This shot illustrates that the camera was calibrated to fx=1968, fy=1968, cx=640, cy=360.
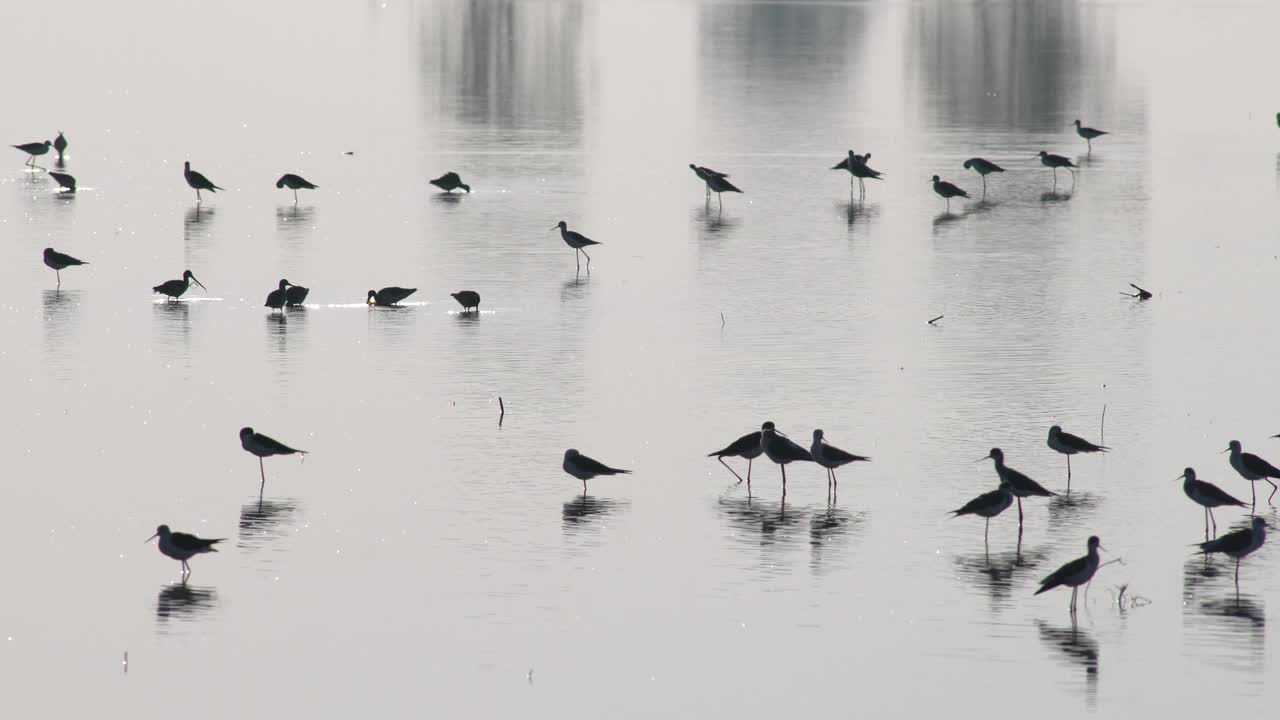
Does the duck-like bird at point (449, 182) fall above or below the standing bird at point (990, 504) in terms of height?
above

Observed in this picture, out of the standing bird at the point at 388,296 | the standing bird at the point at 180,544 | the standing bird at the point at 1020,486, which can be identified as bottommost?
the standing bird at the point at 180,544

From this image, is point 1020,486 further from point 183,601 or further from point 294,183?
point 294,183

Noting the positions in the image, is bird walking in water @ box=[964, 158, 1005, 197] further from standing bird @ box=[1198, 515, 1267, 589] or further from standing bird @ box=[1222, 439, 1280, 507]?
standing bird @ box=[1198, 515, 1267, 589]

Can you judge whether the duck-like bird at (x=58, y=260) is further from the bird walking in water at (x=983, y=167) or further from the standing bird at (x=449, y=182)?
the bird walking in water at (x=983, y=167)

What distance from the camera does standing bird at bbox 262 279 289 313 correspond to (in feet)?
91.4

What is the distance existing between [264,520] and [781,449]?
191 inches

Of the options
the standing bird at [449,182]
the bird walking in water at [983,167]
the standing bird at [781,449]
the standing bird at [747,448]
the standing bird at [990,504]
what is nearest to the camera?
the standing bird at [990,504]

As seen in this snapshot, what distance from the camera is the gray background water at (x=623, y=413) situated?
1398cm

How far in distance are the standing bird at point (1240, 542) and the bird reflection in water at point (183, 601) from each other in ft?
26.0

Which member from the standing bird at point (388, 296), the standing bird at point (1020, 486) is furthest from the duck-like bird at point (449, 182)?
the standing bird at point (1020, 486)

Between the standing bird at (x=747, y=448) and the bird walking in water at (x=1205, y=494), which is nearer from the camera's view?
the bird walking in water at (x=1205, y=494)

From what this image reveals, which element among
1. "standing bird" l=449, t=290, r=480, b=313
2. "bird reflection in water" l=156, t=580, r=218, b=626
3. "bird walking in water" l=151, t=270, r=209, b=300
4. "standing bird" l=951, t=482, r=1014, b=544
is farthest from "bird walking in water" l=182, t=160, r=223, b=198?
"standing bird" l=951, t=482, r=1014, b=544

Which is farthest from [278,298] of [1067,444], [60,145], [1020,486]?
[60,145]

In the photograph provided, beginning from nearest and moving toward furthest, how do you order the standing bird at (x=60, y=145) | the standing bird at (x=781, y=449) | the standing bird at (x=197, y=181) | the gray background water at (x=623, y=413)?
the gray background water at (x=623, y=413) → the standing bird at (x=781, y=449) → the standing bird at (x=197, y=181) → the standing bird at (x=60, y=145)
